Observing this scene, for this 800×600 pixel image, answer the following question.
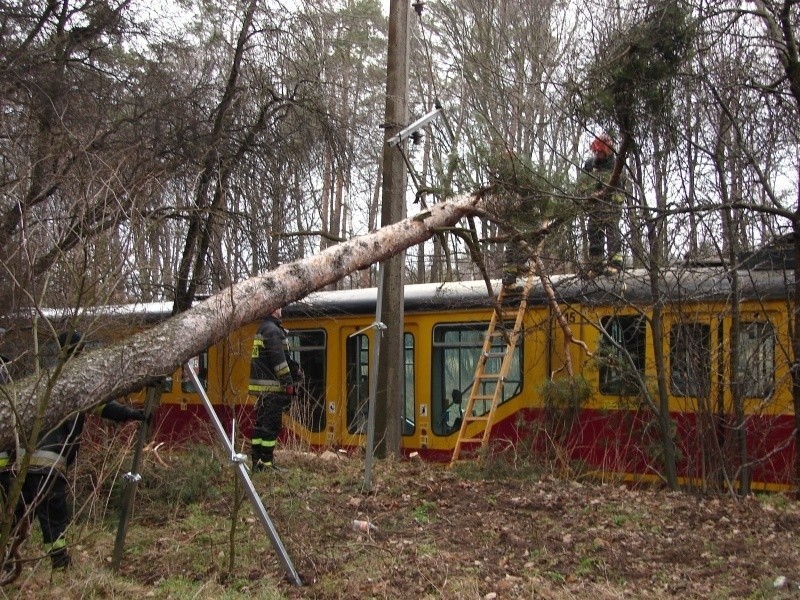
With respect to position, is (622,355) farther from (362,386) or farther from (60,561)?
(60,561)

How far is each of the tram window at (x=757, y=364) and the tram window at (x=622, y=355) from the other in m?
0.92

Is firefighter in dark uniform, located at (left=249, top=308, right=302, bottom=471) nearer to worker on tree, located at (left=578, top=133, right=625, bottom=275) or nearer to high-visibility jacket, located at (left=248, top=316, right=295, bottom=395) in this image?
high-visibility jacket, located at (left=248, top=316, right=295, bottom=395)

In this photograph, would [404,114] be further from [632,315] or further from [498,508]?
[498,508]

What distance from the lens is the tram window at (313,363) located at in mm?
11554

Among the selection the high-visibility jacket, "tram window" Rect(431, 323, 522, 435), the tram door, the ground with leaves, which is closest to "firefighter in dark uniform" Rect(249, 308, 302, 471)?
the high-visibility jacket

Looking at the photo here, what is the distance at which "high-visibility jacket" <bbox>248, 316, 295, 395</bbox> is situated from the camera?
29.2 feet

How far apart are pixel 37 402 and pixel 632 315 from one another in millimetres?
6331

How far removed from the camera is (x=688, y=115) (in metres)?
7.49

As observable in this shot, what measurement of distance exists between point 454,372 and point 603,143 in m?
4.04

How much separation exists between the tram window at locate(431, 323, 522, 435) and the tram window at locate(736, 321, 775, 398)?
3051mm

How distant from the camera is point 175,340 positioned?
218 inches

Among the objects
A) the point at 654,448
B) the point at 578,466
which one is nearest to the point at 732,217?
the point at 654,448

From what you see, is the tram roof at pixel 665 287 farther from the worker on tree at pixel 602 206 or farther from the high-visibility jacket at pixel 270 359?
the high-visibility jacket at pixel 270 359

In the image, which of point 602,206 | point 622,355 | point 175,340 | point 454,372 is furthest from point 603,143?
point 175,340
